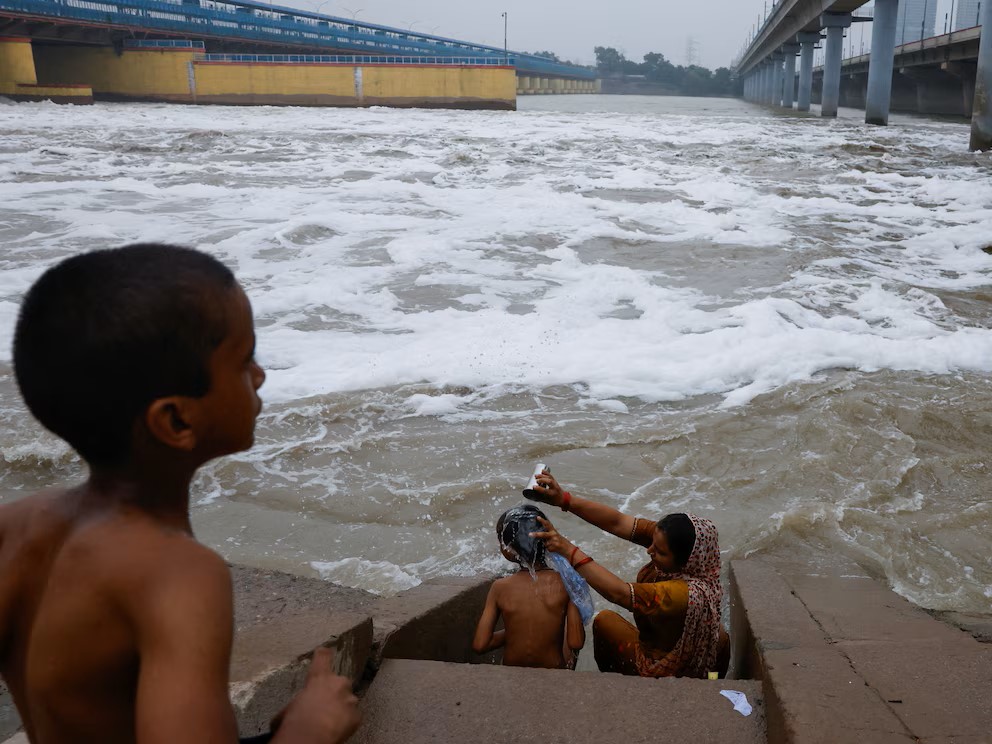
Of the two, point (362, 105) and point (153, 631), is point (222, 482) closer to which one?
point (153, 631)

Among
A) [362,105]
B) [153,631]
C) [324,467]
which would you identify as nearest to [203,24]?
[362,105]

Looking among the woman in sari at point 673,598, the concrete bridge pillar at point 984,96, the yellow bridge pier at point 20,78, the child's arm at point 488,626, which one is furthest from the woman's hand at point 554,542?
the yellow bridge pier at point 20,78

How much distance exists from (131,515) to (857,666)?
5.11 ft

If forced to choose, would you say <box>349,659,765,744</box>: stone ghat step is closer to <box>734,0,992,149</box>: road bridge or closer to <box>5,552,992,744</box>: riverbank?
<box>5,552,992,744</box>: riverbank

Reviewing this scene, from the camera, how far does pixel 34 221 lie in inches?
446

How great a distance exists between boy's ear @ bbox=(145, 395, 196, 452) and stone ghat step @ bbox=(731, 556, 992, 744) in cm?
120

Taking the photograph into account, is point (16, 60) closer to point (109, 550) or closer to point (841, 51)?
point (841, 51)

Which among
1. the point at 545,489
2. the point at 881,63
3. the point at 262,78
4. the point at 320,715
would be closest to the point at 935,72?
the point at 881,63

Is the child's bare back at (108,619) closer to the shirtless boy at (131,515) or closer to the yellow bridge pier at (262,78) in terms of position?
the shirtless boy at (131,515)

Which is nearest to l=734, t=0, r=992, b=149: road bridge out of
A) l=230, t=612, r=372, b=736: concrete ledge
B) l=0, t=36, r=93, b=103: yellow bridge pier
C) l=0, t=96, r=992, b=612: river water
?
l=0, t=96, r=992, b=612: river water

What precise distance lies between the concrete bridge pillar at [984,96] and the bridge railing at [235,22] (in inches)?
1390

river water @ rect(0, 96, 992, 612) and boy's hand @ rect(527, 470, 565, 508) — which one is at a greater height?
boy's hand @ rect(527, 470, 565, 508)

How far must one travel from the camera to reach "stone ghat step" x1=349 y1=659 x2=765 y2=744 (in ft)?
5.86

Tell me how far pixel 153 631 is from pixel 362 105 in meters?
47.8
